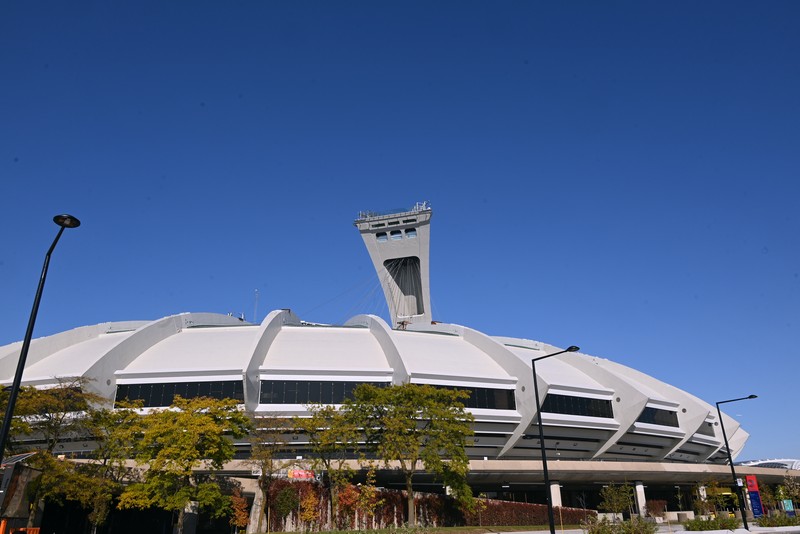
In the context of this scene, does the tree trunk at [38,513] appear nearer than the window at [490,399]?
Yes

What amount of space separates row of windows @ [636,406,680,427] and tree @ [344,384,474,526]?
30765 mm

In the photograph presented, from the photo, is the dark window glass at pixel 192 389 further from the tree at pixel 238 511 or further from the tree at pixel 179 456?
the tree at pixel 179 456

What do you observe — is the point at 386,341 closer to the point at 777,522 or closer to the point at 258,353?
the point at 258,353

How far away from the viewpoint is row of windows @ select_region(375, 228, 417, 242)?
9413 centimetres

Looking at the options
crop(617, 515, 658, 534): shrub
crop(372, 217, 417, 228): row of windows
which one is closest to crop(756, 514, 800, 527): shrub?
crop(617, 515, 658, 534): shrub

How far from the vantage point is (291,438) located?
2103 inches

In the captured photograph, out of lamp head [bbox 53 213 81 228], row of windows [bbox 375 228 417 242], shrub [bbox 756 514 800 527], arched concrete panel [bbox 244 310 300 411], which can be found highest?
row of windows [bbox 375 228 417 242]

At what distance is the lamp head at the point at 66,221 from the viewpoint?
16994 millimetres

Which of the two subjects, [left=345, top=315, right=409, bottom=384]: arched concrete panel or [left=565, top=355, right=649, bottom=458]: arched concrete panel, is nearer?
[left=345, top=315, right=409, bottom=384]: arched concrete panel

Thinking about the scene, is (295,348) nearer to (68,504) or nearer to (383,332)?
(383,332)

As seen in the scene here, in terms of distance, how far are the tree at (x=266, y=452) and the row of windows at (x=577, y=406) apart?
28.1 m

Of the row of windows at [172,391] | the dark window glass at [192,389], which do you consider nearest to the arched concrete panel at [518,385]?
the row of windows at [172,391]

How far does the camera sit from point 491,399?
60.4 m

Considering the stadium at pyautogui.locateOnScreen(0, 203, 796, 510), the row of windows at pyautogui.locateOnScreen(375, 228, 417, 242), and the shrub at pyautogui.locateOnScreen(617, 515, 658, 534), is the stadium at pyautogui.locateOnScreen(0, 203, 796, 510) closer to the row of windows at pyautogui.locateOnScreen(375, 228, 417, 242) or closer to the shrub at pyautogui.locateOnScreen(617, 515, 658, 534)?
the row of windows at pyautogui.locateOnScreen(375, 228, 417, 242)
